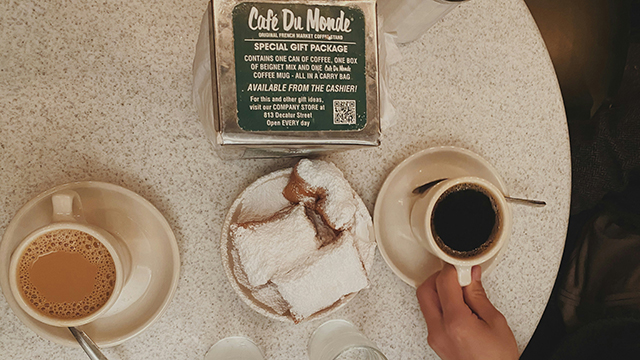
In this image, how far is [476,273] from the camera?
2.88 feet

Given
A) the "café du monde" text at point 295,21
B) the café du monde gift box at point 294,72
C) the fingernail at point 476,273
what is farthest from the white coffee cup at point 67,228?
the fingernail at point 476,273

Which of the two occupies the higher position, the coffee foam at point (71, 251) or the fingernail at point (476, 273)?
the coffee foam at point (71, 251)

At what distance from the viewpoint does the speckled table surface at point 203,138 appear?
2.63 feet

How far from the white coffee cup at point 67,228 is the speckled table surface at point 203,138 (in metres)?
0.15

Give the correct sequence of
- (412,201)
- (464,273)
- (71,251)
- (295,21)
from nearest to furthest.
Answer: (295,21) → (71,251) → (464,273) → (412,201)

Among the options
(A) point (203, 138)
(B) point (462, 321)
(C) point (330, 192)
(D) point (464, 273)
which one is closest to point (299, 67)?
(C) point (330, 192)

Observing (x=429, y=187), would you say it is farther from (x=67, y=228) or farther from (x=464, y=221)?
(x=67, y=228)

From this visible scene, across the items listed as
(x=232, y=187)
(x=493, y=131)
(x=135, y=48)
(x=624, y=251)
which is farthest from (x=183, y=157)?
(x=624, y=251)

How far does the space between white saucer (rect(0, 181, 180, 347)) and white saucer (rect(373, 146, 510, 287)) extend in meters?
0.41

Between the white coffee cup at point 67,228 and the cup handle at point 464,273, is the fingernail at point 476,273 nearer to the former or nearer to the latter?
the cup handle at point 464,273

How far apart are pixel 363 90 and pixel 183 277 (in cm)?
53

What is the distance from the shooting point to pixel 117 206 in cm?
80

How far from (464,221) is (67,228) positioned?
2.13 ft

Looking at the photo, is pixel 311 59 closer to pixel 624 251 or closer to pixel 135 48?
pixel 135 48
